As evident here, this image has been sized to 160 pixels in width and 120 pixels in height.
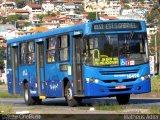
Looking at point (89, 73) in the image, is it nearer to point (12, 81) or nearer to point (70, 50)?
point (70, 50)

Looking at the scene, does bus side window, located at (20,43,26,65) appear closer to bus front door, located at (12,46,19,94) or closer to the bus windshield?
bus front door, located at (12,46,19,94)

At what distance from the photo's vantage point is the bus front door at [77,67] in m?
23.3

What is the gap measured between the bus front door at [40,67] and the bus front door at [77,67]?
3315 mm

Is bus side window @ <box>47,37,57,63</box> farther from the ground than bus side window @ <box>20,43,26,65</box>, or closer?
farther from the ground

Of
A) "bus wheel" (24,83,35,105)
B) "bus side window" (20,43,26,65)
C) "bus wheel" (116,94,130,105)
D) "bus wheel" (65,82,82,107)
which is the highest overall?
"bus side window" (20,43,26,65)

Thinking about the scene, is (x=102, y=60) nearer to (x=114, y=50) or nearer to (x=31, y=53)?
(x=114, y=50)

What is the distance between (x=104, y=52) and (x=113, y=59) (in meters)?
0.39

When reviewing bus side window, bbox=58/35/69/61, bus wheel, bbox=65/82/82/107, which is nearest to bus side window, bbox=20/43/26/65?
bus side window, bbox=58/35/69/61

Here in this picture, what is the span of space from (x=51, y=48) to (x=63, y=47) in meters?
1.17

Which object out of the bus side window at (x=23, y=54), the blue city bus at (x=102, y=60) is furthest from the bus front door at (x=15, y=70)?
the blue city bus at (x=102, y=60)

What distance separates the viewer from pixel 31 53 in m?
27.8

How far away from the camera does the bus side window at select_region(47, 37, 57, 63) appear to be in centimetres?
2546

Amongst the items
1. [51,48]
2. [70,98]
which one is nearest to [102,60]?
[70,98]

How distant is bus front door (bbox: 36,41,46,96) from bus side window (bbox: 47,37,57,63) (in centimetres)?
76
